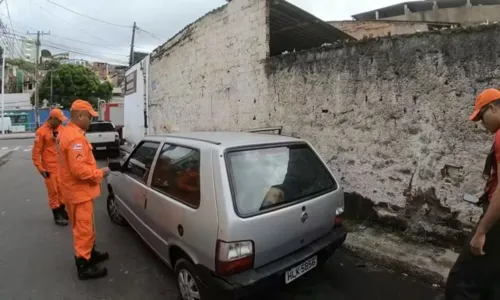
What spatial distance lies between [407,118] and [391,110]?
0.22 meters

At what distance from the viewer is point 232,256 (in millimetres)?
2281

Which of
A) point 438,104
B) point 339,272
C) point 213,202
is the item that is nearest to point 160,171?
point 213,202

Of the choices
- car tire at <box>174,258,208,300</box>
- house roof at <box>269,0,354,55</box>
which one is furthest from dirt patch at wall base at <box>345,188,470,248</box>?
house roof at <box>269,0,354,55</box>

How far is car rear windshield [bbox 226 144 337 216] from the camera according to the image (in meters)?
2.50

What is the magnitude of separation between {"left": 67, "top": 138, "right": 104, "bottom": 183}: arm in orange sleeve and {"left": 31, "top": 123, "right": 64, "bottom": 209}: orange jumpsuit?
232 centimetres

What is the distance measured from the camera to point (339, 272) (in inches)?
132

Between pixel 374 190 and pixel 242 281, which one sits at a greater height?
pixel 374 190

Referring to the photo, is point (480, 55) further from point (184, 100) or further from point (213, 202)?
point (184, 100)

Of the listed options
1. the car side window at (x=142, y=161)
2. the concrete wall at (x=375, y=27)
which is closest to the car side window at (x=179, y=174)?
the car side window at (x=142, y=161)

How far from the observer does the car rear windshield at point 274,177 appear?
2498 millimetres

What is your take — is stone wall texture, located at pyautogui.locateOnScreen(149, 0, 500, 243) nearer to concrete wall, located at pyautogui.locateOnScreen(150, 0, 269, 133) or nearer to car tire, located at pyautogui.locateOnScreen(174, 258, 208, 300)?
concrete wall, located at pyautogui.locateOnScreen(150, 0, 269, 133)

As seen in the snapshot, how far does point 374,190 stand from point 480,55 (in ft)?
6.31

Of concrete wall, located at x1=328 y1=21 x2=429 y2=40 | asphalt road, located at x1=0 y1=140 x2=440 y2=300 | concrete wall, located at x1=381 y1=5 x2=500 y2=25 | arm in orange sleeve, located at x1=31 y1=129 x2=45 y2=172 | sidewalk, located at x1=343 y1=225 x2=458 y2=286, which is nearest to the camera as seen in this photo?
asphalt road, located at x1=0 y1=140 x2=440 y2=300

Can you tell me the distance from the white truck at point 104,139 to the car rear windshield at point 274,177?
11.1m
